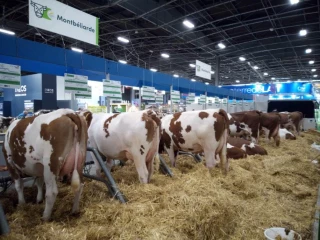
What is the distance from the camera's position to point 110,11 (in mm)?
13297

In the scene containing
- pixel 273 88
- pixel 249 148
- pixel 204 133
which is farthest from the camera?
A: pixel 273 88

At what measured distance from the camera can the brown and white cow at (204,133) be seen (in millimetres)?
5031

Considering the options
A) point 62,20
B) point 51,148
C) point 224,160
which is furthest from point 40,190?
point 62,20

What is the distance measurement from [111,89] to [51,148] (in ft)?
13.5

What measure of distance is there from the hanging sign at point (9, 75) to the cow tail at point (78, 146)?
265cm

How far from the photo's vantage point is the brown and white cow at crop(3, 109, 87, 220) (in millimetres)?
2816

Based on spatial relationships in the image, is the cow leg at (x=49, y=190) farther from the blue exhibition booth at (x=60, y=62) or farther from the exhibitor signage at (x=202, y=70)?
the exhibitor signage at (x=202, y=70)

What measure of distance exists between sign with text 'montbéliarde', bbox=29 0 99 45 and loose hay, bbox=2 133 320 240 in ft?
12.1

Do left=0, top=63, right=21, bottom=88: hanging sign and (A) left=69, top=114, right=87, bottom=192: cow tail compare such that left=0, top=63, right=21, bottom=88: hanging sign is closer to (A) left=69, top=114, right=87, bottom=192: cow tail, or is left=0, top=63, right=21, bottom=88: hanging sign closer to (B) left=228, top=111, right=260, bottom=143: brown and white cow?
(A) left=69, top=114, right=87, bottom=192: cow tail

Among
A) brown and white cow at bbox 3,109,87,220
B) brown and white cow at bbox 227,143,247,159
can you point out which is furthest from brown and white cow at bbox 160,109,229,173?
brown and white cow at bbox 3,109,87,220

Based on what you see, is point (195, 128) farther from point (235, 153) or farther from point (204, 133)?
point (235, 153)

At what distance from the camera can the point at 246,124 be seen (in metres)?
9.86

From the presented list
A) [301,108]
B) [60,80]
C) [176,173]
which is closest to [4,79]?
[176,173]

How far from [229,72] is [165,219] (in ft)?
103
